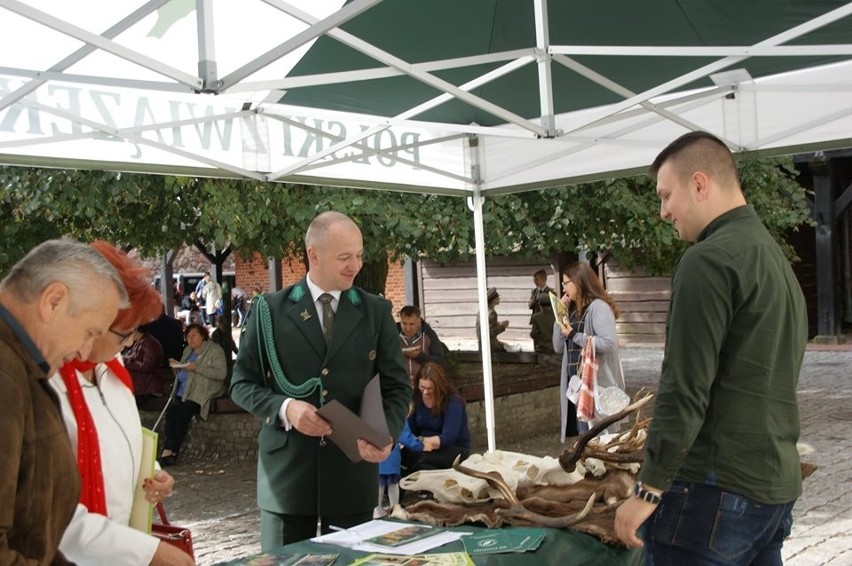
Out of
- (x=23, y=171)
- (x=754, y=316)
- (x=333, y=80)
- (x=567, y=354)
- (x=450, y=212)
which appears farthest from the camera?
(x=450, y=212)

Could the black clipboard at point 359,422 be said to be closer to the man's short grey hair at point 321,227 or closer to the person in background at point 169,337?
the man's short grey hair at point 321,227

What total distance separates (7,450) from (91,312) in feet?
0.99

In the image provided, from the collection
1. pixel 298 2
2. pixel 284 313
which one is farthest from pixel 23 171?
pixel 284 313

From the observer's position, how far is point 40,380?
175 cm

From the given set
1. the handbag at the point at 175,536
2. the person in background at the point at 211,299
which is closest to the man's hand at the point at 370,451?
the handbag at the point at 175,536

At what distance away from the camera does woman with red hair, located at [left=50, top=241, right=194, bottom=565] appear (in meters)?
2.12

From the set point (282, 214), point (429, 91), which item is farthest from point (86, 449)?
point (282, 214)

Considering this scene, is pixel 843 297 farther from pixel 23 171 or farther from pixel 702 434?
pixel 702 434

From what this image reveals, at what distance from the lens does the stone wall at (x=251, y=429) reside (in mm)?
10047

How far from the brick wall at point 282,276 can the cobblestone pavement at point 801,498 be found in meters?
11.7

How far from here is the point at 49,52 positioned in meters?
4.52

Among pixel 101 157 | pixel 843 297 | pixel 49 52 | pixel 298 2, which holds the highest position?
pixel 298 2

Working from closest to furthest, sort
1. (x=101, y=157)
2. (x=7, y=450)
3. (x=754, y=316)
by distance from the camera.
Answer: (x=7, y=450) < (x=754, y=316) < (x=101, y=157)

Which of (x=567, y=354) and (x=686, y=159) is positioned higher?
(x=686, y=159)
